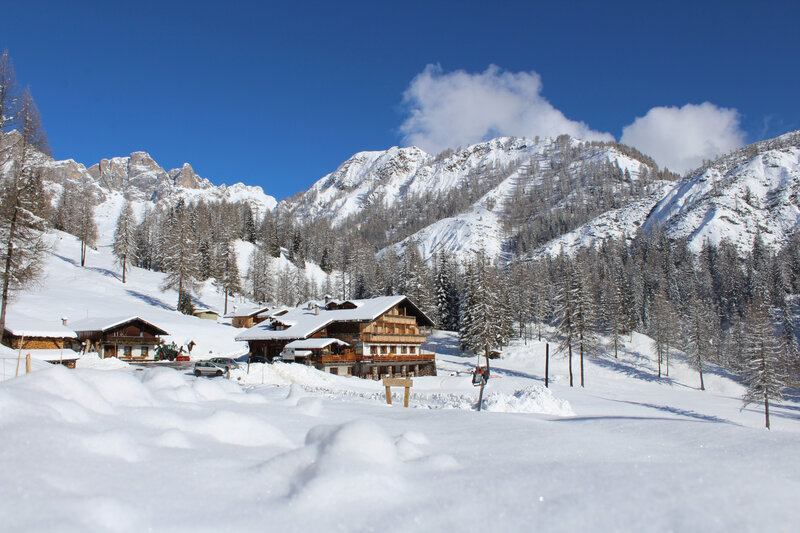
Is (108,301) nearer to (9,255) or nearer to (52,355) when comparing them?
(52,355)

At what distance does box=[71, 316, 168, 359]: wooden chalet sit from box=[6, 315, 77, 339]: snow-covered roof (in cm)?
181

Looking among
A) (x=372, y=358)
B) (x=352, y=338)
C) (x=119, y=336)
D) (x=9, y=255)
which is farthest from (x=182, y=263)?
(x=9, y=255)

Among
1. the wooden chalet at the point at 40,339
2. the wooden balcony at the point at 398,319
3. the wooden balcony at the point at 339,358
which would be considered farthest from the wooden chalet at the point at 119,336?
the wooden balcony at the point at 398,319

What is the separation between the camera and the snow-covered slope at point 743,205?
508ft

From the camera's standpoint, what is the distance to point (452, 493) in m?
Answer: 3.79

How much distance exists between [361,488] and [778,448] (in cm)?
500

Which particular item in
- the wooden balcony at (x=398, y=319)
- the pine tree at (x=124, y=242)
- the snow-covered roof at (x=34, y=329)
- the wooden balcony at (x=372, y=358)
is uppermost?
the pine tree at (x=124, y=242)

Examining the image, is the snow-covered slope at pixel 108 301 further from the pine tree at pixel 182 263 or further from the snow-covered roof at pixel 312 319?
the snow-covered roof at pixel 312 319

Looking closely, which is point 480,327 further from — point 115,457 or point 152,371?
point 115,457

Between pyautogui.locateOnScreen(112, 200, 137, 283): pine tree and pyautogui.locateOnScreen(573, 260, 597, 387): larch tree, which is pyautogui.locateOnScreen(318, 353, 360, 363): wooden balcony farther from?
pyautogui.locateOnScreen(112, 200, 137, 283): pine tree

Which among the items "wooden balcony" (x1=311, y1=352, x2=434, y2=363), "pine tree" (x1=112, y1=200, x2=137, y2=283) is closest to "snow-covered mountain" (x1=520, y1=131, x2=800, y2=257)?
"wooden balcony" (x1=311, y1=352, x2=434, y2=363)

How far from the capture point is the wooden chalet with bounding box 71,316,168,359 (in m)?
41.4

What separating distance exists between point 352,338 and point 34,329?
27363 mm

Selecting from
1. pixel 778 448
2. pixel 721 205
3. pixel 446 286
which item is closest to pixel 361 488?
pixel 778 448
